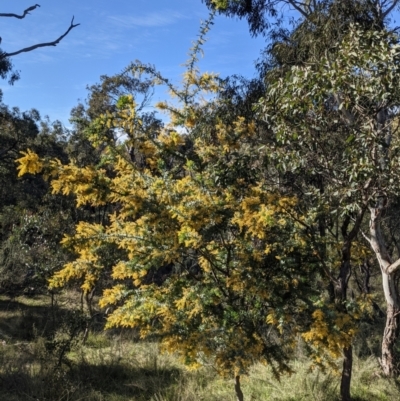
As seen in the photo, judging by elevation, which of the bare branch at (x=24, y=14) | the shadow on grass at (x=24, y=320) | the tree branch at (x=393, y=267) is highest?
the bare branch at (x=24, y=14)

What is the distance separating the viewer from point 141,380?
226 inches

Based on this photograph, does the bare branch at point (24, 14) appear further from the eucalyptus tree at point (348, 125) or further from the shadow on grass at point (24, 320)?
the shadow on grass at point (24, 320)

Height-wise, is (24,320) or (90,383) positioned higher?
(24,320)

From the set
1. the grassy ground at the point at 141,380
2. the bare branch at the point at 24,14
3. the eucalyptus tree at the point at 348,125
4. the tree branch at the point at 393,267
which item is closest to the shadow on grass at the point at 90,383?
the grassy ground at the point at 141,380

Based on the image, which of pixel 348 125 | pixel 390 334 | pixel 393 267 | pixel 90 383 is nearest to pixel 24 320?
pixel 90 383

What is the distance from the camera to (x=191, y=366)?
151 inches

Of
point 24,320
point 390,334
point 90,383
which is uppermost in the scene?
point 390,334

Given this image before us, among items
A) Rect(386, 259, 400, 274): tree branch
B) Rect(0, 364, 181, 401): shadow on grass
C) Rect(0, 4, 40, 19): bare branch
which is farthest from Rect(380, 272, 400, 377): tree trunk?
Rect(0, 4, 40, 19): bare branch

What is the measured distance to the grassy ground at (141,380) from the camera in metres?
5.02

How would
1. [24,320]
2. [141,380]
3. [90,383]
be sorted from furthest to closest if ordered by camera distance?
[24,320] < [141,380] < [90,383]

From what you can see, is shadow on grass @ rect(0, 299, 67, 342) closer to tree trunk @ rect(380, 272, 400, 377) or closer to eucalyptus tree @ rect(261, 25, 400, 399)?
tree trunk @ rect(380, 272, 400, 377)

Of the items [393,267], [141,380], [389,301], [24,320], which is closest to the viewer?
[141,380]

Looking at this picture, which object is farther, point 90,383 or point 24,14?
point 90,383

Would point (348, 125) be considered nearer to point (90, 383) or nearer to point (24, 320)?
point (90, 383)
